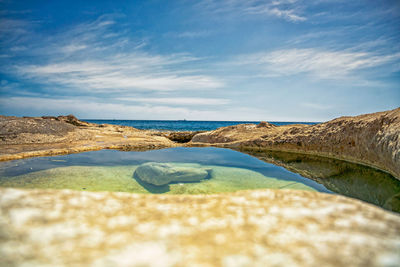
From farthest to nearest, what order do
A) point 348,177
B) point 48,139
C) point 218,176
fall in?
point 48,139, point 218,176, point 348,177

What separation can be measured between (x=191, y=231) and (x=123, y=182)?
2848 mm

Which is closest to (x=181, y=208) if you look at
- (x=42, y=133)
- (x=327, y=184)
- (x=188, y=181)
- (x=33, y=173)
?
(x=188, y=181)

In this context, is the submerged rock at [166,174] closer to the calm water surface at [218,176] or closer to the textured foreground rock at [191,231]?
the calm water surface at [218,176]

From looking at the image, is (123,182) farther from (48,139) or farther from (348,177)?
(48,139)

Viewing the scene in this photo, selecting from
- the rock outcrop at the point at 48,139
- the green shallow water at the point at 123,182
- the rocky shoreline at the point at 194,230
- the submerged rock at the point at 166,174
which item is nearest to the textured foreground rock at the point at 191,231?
the rocky shoreline at the point at 194,230

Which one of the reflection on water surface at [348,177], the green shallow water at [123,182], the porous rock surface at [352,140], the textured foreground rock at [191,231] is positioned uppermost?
the porous rock surface at [352,140]

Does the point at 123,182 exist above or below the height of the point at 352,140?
below

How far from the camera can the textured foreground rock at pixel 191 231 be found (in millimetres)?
991

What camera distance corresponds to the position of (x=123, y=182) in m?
3.74

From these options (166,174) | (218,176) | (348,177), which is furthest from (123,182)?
(348,177)

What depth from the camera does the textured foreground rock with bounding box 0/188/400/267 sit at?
991mm

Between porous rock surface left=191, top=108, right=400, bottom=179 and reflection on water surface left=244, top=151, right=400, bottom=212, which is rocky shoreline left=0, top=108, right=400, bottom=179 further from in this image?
reflection on water surface left=244, top=151, right=400, bottom=212

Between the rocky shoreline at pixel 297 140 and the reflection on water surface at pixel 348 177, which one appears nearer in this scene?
the reflection on water surface at pixel 348 177

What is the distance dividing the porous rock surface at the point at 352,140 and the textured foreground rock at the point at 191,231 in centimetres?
306
